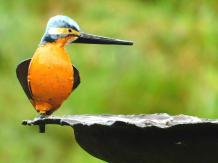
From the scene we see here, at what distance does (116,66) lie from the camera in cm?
198

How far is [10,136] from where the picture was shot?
6.20 ft

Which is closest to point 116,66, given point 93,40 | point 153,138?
point 93,40

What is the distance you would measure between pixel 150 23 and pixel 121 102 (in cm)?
21

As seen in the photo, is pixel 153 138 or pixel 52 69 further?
pixel 52 69

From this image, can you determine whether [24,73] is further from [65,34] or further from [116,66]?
[116,66]

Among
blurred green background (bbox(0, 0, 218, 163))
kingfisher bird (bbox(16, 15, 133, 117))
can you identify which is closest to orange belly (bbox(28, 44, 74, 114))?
kingfisher bird (bbox(16, 15, 133, 117))

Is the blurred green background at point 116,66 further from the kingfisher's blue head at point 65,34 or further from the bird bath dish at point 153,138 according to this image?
the bird bath dish at point 153,138

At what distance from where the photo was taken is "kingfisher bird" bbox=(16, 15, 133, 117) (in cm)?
101

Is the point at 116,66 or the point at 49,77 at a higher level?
the point at 49,77

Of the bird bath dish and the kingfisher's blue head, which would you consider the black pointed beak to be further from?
the bird bath dish

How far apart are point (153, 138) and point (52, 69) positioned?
6.2 inches

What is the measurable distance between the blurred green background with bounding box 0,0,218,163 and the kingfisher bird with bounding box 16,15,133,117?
82 cm

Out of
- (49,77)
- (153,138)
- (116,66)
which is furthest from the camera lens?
(116,66)

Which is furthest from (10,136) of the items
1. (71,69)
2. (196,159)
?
(196,159)
